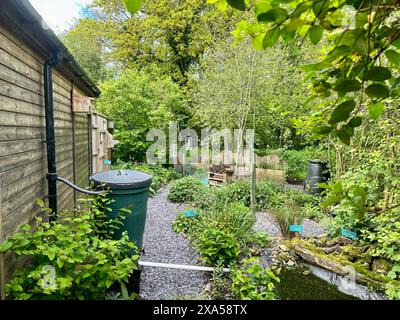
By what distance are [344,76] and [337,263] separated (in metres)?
3.52

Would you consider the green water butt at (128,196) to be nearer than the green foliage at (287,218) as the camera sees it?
Yes

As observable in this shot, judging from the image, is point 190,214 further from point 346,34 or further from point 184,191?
point 346,34

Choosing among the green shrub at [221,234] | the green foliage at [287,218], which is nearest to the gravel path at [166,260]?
the green shrub at [221,234]

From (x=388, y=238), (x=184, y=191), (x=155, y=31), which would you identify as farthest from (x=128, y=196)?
(x=155, y=31)

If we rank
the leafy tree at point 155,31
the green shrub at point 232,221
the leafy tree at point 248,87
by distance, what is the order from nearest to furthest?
the green shrub at point 232,221
the leafy tree at point 248,87
the leafy tree at point 155,31

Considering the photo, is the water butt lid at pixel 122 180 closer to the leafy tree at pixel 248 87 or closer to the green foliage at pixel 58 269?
the green foliage at pixel 58 269

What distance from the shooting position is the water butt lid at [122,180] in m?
3.06

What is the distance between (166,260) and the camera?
12.4 ft

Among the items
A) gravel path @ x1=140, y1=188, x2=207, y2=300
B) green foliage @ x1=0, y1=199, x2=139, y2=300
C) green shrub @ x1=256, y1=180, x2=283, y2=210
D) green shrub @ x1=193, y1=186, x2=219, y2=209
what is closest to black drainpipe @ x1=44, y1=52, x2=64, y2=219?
green foliage @ x1=0, y1=199, x2=139, y2=300

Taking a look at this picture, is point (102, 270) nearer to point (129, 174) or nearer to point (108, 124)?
point (129, 174)

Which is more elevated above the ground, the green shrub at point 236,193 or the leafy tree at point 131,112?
the leafy tree at point 131,112

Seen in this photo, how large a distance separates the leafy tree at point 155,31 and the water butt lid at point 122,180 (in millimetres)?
10108
